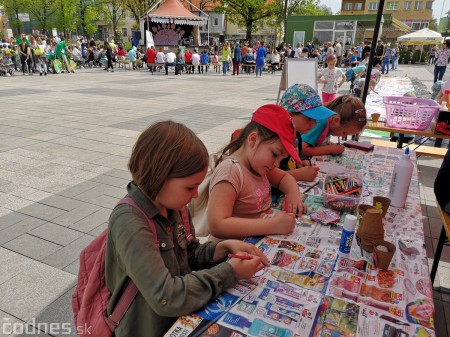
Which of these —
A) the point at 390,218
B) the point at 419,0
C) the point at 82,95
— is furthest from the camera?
the point at 419,0

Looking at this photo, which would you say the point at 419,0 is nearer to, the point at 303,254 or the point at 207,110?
the point at 207,110

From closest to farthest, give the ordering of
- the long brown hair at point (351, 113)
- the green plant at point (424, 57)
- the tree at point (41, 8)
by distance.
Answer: the long brown hair at point (351, 113), the green plant at point (424, 57), the tree at point (41, 8)

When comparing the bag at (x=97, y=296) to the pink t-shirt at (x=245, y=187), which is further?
the pink t-shirt at (x=245, y=187)

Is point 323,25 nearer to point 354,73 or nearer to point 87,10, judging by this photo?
point 354,73

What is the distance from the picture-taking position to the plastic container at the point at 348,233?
1414 mm

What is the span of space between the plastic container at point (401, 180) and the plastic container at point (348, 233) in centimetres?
66

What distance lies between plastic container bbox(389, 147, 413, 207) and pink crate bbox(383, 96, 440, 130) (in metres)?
2.13

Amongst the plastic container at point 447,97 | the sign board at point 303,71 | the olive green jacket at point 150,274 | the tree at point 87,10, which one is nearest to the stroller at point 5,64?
the sign board at point 303,71

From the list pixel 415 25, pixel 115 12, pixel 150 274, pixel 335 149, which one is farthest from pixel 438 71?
pixel 415 25

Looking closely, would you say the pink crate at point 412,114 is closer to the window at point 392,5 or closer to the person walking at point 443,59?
the person walking at point 443,59

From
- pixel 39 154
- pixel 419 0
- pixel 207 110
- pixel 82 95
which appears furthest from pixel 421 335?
pixel 419 0

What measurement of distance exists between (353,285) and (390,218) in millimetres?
720

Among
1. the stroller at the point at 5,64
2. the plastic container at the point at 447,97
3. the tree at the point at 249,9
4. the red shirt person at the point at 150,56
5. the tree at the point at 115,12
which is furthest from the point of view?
the tree at the point at 115,12

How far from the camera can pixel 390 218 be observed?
5.98ft
